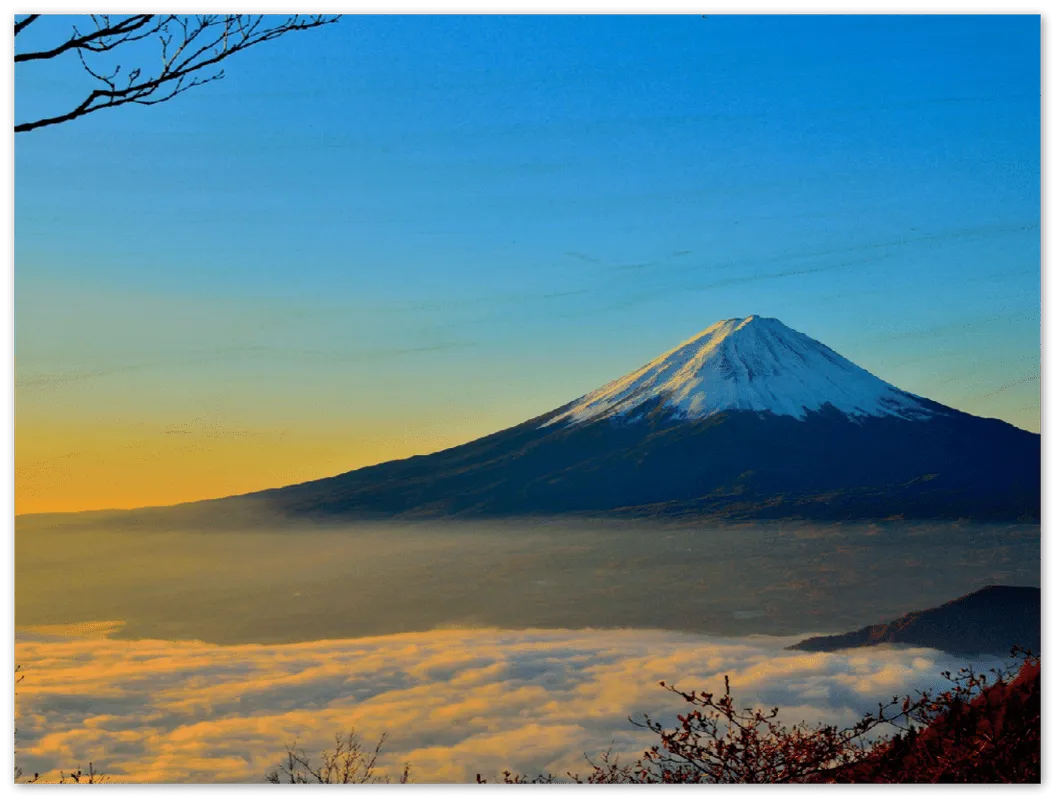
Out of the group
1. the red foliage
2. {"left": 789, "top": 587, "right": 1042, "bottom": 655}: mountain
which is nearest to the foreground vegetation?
the red foliage

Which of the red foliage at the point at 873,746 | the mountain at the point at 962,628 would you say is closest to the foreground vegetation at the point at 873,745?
the red foliage at the point at 873,746

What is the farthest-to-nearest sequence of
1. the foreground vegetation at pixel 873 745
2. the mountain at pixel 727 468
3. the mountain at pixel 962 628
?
the mountain at pixel 727 468 → the mountain at pixel 962 628 → the foreground vegetation at pixel 873 745

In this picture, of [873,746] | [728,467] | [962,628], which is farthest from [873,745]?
[728,467]

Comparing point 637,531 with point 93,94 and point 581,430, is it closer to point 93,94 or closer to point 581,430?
point 581,430

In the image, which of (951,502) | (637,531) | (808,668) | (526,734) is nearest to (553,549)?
(637,531)

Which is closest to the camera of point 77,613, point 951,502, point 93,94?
point 93,94

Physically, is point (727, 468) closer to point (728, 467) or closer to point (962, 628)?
point (728, 467)

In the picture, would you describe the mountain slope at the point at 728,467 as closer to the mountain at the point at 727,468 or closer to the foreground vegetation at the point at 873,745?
the mountain at the point at 727,468
